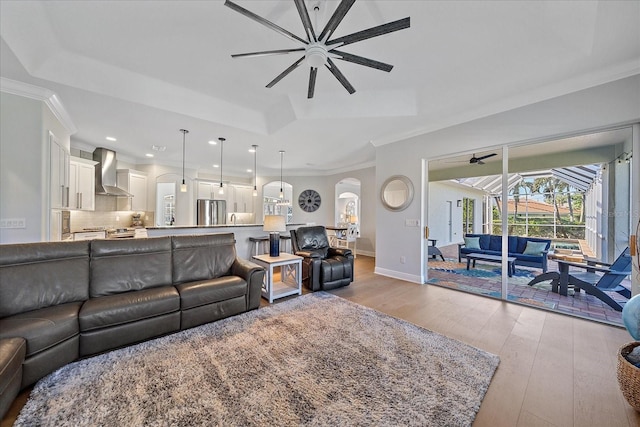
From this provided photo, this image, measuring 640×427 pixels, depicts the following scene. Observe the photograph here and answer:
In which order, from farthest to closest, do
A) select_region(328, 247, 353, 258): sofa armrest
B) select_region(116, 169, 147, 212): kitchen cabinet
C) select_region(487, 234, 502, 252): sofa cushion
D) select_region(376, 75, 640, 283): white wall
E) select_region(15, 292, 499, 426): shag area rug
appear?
select_region(116, 169, 147, 212): kitchen cabinet < select_region(487, 234, 502, 252): sofa cushion < select_region(328, 247, 353, 258): sofa armrest < select_region(376, 75, 640, 283): white wall < select_region(15, 292, 499, 426): shag area rug

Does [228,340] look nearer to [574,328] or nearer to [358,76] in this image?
[358,76]

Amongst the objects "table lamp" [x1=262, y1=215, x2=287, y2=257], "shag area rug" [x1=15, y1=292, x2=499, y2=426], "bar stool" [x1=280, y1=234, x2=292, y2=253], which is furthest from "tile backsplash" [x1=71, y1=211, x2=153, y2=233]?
"shag area rug" [x1=15, y1=292, x2=499, y2=426]

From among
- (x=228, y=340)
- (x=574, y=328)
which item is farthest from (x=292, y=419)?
(x=574, y=328)

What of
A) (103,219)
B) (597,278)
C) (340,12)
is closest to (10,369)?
(340,12)

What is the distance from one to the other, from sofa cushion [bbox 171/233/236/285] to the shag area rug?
0.71 meters

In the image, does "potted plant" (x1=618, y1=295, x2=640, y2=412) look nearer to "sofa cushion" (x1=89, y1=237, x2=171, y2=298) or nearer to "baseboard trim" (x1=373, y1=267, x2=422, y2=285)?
"baseboard trim" (x1=373, y1=267, x2=422, y2=285)

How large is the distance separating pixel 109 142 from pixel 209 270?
433 cm

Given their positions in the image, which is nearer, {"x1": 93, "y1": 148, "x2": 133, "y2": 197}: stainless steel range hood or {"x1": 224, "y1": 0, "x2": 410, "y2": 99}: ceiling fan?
{"x1": 224, "y1": 0, "x2": 410, "y2": 99}: ceiling fan

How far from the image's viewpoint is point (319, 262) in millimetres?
3812

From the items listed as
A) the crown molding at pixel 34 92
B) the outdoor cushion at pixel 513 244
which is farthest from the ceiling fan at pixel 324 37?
the outdoor cushion at pixel 513 244

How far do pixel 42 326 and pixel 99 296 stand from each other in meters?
0.65

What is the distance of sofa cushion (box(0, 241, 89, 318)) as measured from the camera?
6.39 ft

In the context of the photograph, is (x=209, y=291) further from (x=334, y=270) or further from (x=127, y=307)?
(x=334, y=270)

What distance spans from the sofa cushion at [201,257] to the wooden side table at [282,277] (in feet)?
1.64
